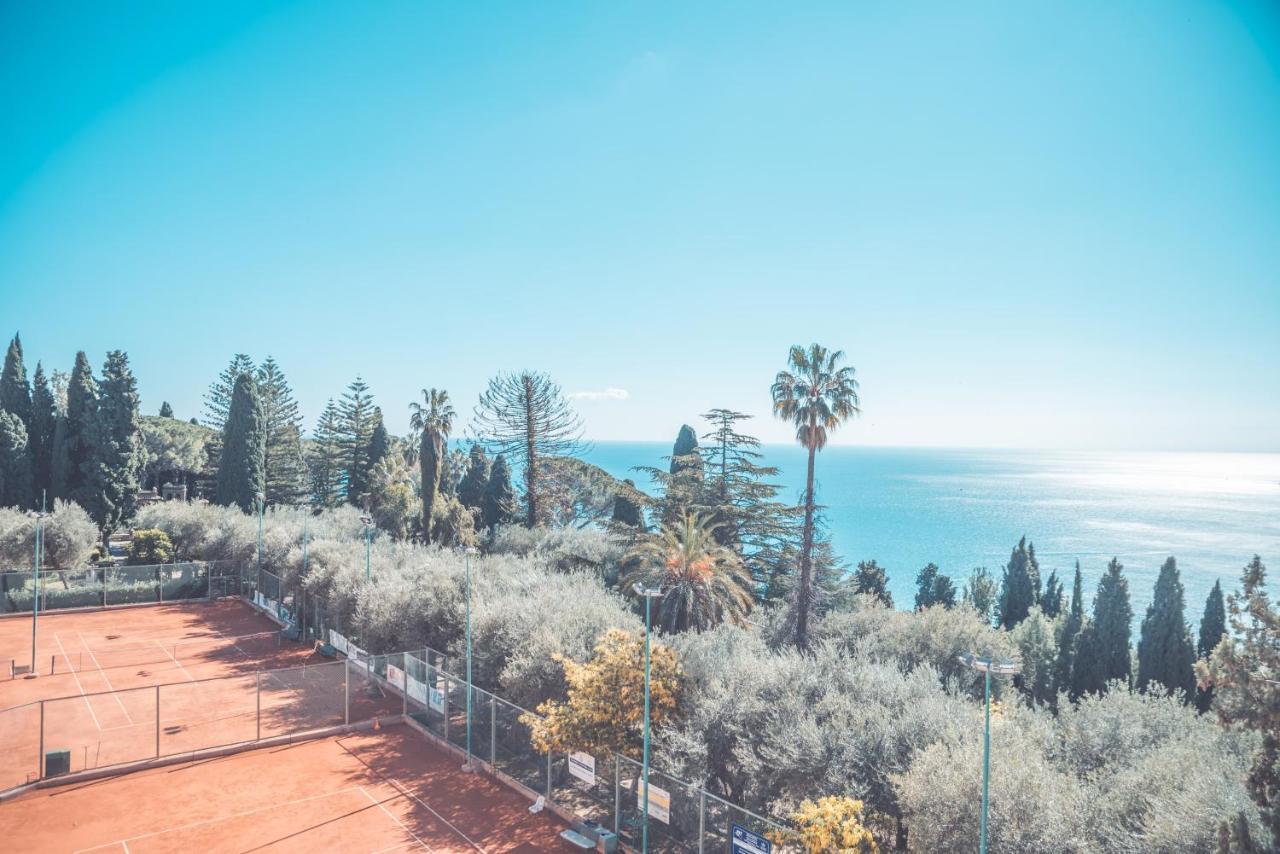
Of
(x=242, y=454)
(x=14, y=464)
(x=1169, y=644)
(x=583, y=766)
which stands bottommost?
(x=1169, y=644)

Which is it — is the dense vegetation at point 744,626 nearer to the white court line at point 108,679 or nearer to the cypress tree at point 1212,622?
the cypress tree at point 1212,622

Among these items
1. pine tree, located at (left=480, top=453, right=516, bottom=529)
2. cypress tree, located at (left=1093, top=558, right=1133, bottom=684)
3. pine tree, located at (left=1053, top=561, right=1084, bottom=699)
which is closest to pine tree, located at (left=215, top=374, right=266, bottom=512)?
pine tree, located at (left=480, top=453, right=516, bottom=529)

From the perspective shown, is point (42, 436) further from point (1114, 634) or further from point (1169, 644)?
point (1169, 644)

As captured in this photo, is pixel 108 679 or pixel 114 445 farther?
pixel 114 445

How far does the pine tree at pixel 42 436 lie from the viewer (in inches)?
1844

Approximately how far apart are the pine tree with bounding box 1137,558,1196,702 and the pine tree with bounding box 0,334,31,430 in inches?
2751

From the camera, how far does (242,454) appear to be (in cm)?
5138

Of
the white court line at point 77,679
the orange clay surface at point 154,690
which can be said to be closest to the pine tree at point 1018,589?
the orange clay surface at point 154,690

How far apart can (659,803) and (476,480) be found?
138 ft

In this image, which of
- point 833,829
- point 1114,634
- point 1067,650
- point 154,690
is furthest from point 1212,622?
point 154,690

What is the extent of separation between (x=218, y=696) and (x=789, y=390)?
23.5 meters

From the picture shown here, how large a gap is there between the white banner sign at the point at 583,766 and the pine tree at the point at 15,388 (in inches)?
1988

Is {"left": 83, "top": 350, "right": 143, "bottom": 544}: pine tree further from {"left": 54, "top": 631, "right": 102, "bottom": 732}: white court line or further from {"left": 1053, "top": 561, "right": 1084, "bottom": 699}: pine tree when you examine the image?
{"left": 1053, "top": 561, "right": 1084, "bottom": 699}: pine tree

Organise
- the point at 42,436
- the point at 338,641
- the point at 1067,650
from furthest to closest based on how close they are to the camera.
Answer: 1. the point at 42,436
2. the point at 1067,650
3. the point at 338,641
